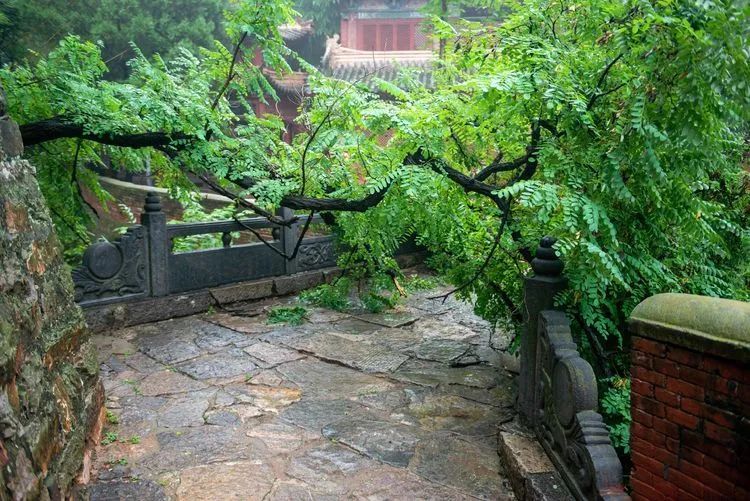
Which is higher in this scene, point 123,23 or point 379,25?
point 379,25

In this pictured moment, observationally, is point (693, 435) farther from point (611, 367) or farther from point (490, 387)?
point (490, 387)

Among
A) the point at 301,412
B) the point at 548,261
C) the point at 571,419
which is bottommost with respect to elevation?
the point at 301,412

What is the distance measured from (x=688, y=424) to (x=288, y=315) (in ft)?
18.1

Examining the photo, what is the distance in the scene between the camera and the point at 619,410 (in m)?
3.25

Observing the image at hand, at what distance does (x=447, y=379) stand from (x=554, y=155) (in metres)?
2.47

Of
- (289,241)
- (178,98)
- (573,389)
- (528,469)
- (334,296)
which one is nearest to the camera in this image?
(573,389)

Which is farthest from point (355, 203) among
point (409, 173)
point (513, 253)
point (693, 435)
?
point (693, 435)

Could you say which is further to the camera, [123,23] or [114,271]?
[123,23]

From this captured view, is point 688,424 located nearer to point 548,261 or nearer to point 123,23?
point 548,261

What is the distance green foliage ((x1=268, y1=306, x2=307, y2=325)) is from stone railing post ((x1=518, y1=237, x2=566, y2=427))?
378 cm

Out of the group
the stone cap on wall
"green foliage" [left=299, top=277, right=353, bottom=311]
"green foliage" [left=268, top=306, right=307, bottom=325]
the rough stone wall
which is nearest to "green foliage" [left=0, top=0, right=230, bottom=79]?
"green foliage" [left=299, top=277, right=353, bottom=311]

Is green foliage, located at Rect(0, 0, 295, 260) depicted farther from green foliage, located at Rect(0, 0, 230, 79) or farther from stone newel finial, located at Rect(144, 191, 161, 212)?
green foliage, located at Rect(0, 0, 230, 79)

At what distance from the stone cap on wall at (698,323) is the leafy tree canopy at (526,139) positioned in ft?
2.19

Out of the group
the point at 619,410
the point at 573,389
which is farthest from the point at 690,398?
the point at 619,410
